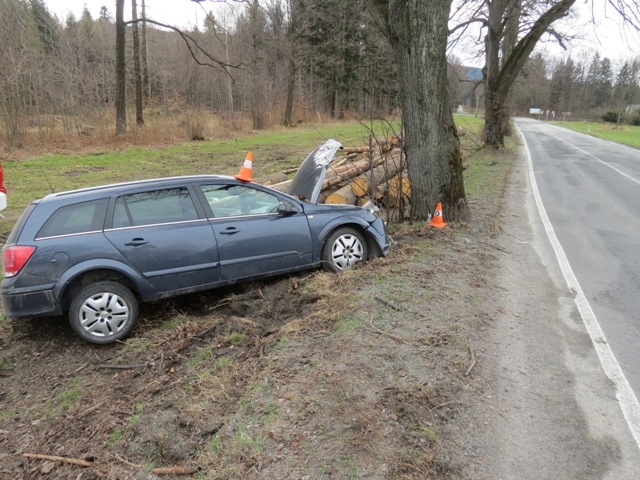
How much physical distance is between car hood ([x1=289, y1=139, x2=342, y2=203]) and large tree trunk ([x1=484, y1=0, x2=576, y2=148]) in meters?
14.1

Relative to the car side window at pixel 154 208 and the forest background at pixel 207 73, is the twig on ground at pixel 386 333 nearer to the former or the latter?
the car side window at pixel 154 208

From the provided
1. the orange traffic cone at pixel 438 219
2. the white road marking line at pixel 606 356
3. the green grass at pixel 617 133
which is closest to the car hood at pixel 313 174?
the orange traffic cone at pixel 438 219

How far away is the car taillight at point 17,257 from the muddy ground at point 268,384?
38.4 inches

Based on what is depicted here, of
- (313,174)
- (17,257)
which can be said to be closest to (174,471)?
(17,257)

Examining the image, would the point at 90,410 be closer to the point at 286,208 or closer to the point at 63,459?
the point at 63,459

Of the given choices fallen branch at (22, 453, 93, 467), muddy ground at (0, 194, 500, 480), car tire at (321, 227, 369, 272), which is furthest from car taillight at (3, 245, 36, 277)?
car tire at (321, 227, 369, 272)

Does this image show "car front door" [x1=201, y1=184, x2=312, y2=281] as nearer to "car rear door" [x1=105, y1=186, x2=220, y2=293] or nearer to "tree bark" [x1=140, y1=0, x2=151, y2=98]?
"car rear door" [x1=105, y1=186, x2=220, y2=293]

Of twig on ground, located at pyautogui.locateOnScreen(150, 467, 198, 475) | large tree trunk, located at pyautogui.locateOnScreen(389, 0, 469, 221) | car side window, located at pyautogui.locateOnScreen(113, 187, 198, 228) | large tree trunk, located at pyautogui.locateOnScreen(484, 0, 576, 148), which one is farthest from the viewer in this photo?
large tree trunk, located at pyautogui.locateOnScreen(484, 0, 576, 148)

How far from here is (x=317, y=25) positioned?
39344mm

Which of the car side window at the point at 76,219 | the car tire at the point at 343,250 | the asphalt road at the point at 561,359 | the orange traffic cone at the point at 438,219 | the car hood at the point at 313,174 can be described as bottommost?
the asphalt road at the point at 561,359

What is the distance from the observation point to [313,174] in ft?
22.3

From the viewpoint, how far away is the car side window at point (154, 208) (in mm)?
5004

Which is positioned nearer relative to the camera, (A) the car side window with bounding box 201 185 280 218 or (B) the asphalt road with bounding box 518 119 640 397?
(B) the asphalt road with bounding box 518 119 640 397

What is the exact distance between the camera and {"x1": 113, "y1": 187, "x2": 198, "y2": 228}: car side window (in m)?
5.00
